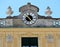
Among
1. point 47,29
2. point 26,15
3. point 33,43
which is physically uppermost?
point 26,15

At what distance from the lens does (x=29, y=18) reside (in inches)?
622

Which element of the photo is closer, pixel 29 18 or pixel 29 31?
pixel 29 31

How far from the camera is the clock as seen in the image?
15.7 meters

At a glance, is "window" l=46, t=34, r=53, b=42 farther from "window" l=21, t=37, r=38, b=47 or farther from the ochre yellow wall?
"window" l=21, t=37, r=38, b=47

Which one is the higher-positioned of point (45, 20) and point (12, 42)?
point (45, 20)

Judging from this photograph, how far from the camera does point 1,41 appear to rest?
50.2 ft

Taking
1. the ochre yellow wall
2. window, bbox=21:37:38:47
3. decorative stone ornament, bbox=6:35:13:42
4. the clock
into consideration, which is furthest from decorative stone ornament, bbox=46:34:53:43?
decorative stone ornament, bbox=6:35:13:42

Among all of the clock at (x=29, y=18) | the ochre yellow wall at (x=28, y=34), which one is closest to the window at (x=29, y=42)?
the ochre yellow wall at (x=28, y=34)

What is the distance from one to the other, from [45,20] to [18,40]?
8.32ft

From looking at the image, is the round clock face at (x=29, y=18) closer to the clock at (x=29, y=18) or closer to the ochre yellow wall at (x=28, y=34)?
the clock at (x=29, y=18)

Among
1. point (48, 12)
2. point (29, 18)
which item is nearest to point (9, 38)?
point (29, 18)

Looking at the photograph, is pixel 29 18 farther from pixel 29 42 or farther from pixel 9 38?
pixel 9 38

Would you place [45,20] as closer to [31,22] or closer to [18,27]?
[31,22]

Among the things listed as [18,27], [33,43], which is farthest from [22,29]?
[33,43]
